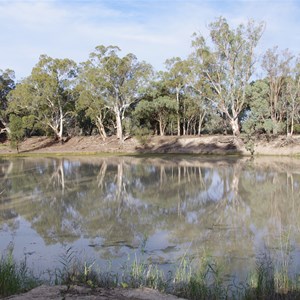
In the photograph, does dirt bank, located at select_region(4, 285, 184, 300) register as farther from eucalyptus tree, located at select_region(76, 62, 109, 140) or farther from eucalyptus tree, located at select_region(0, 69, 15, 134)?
A: eucalyptus tree, located at select_region(0, 69, 15, 134)

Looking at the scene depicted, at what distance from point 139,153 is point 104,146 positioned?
597 centimetres

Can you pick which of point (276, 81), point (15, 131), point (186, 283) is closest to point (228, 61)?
point (276, 81)

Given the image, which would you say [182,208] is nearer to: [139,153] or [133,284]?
[133,284]

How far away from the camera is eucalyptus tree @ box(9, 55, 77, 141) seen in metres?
48.7

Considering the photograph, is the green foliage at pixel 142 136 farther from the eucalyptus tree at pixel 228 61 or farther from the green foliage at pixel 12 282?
the green foliage at pixel 12 282

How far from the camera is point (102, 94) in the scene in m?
48.5

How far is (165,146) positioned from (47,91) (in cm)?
1548

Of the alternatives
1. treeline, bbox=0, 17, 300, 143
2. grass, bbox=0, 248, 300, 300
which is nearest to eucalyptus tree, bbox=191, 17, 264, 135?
treeline, bbox=0, 17, 300, 143

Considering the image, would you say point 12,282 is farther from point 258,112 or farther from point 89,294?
point 258,112

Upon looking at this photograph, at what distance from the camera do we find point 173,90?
51250 mm

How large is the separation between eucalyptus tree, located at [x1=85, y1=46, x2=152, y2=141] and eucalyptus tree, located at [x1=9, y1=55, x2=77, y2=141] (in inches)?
168

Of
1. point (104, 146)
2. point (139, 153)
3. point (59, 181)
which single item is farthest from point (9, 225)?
point (104, 146)

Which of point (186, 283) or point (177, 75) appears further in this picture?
point (177, 75)

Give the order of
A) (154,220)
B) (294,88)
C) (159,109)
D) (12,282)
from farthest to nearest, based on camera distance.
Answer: (159,109), (294,88), (154,220), (12,282)
